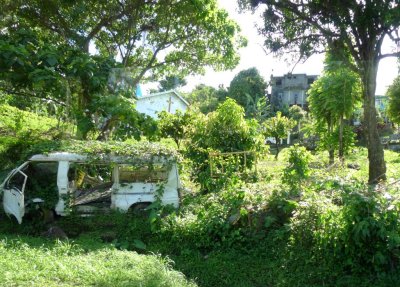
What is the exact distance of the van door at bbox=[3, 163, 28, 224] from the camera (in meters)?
8.26

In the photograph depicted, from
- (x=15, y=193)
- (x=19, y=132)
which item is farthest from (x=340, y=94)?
(x=15, y=193)

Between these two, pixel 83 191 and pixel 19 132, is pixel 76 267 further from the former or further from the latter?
pixel 19 132

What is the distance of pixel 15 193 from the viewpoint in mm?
8438

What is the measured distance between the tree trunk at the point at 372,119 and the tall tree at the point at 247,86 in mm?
29127

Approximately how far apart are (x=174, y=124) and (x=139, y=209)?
32.8 feet

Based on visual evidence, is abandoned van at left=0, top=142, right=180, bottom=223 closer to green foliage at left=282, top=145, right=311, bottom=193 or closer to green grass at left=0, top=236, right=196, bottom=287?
green grass at left=0, top=236, right=196, bottom=287

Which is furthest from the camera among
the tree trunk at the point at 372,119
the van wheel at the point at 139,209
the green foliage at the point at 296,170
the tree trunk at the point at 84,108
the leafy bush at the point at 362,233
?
the tree trunk at the point at 372,119

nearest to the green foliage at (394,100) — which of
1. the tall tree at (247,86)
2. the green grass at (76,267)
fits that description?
the tall tree at (247,86)

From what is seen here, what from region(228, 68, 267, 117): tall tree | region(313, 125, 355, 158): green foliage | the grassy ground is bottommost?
the grassy ground

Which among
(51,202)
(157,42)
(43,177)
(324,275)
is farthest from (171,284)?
(157,42)

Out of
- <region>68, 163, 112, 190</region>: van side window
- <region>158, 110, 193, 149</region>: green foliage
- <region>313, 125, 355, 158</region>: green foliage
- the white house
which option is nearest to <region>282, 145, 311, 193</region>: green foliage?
<region>68, 163, 112, 190</region>: van side window

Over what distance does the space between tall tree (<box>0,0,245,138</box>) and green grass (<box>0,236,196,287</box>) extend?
15.9ft

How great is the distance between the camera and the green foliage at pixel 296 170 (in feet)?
26.7

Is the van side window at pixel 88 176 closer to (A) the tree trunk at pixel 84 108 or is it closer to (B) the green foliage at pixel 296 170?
(A) the tree trunk at pixel 84 108
